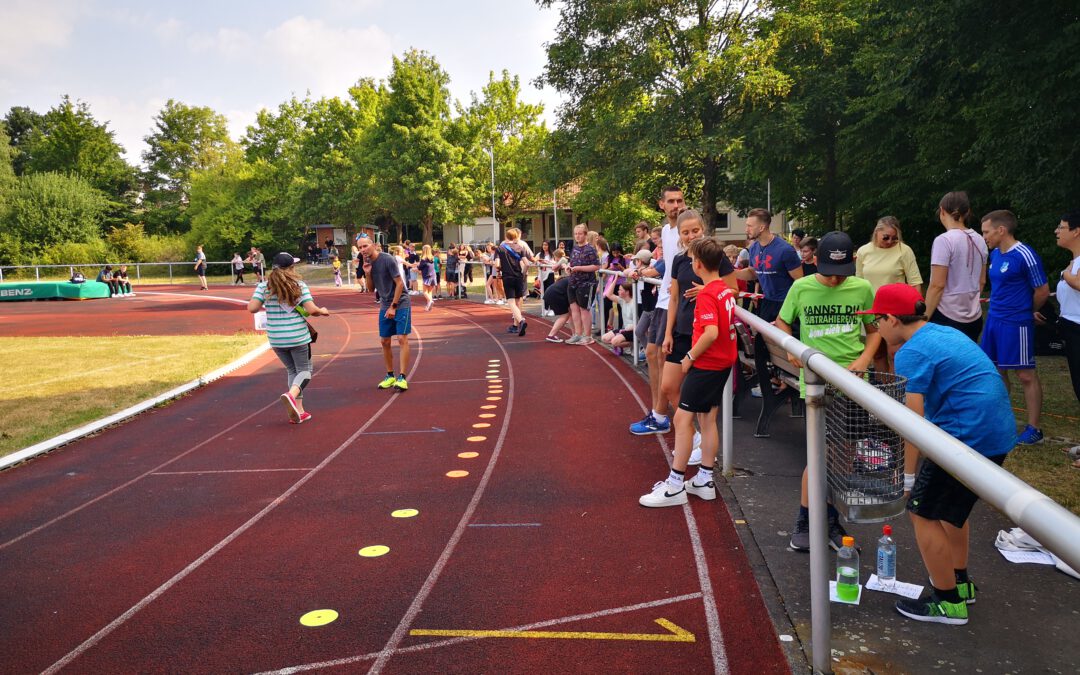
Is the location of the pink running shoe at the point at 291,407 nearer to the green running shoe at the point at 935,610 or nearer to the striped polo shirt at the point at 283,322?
the striped polo shirt at the point at 283,322

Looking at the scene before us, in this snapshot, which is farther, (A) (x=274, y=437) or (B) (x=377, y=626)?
(A) (x=274, y=437)

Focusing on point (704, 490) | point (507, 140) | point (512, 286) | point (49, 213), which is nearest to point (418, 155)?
point (507, 140)

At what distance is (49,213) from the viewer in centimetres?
5756

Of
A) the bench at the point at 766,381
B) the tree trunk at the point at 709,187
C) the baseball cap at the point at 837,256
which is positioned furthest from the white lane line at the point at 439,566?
the tree trunk at the point at 709,187

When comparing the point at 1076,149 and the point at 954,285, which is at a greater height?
the point at 1076,149

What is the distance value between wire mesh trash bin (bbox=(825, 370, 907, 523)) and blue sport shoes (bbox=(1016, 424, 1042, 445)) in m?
3.63

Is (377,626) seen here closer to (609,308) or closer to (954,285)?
(954,285)

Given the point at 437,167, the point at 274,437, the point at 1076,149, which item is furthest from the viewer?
the point at 437,167

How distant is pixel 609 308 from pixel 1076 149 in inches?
302

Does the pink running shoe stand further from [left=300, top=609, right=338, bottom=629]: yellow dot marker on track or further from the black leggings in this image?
the black leggings

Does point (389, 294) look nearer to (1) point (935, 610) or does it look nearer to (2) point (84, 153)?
(1) point (935, 610)

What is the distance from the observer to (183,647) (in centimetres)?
374

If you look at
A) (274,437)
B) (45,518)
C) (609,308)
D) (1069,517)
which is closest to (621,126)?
(609,308)

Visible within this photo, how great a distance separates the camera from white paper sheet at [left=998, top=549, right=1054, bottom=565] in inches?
160
